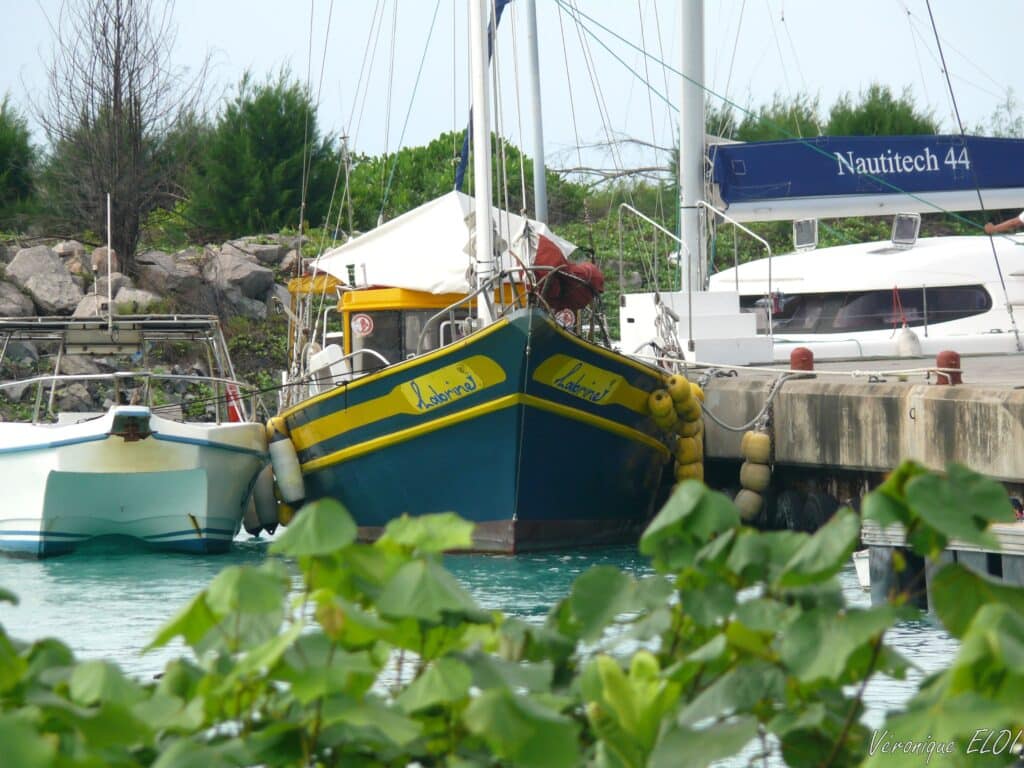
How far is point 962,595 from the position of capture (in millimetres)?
3064

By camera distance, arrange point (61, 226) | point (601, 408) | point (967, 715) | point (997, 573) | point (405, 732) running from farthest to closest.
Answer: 1. point (61, 226)
2. point (601, 408)
3. point (997, 573)
4. point (405, 732)
5. point (967, 715)

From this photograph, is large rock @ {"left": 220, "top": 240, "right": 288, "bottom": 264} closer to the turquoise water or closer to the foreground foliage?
the turquoise water

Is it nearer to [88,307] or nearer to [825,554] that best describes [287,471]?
[88,307]

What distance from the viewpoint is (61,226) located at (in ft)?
97.0

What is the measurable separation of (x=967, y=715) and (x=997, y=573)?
705cm

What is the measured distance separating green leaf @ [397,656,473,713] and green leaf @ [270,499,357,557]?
0.98 feet

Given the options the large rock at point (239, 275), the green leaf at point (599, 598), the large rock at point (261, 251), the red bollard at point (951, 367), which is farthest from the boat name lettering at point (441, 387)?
the large rock at point (261, 251)

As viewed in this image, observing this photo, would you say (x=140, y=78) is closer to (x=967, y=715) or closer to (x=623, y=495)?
(x=623, y=495)

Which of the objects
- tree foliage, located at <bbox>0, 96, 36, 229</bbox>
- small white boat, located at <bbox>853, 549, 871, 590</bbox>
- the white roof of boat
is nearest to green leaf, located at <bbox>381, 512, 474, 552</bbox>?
small white boat, located at <bbox>853, 549, 871, 590</bbox>

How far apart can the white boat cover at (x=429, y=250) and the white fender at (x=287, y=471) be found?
1.68 metres

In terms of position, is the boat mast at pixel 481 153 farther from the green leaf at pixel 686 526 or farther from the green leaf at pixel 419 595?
the green leaf at pixel 419 595

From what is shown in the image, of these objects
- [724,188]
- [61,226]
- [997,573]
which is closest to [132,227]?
[61,226]

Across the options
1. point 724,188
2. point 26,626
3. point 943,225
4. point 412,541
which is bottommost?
point 26,626

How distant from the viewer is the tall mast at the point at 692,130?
664 inches
